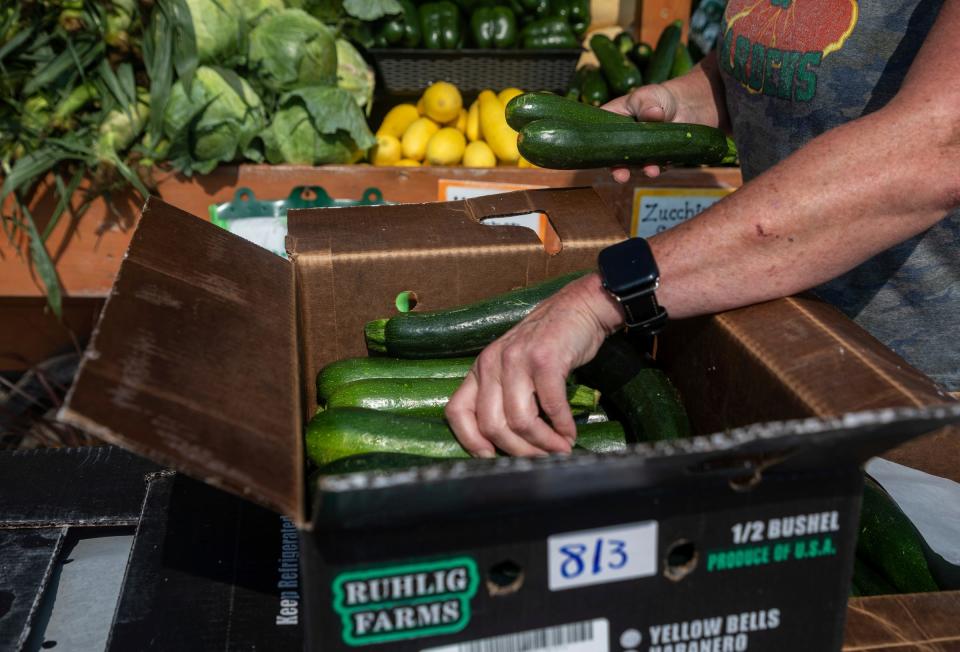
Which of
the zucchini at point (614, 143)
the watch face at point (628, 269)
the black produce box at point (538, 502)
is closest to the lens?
the black produce box at point (538, 502)

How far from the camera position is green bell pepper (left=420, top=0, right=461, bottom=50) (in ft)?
13.2

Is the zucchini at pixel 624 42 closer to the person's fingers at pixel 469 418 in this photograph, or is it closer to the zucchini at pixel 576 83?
the zucchini at pixel 576 83

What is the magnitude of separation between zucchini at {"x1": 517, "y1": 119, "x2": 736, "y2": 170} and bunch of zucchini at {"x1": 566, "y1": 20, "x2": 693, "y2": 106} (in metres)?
1.92

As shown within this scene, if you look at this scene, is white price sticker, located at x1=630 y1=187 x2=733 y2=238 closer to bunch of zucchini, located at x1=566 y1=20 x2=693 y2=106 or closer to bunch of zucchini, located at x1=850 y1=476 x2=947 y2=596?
bunch of zucchini, located at x1=566 y1=20 x2=693 y2=106

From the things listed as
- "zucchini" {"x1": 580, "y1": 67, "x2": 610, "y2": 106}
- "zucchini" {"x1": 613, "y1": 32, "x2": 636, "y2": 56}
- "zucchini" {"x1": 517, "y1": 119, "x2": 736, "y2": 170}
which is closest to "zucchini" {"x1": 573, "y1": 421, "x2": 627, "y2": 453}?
"zucchini" {"x1": 517, "y1": 119, "x2": 736, "y2": 170}

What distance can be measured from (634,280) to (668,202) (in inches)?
83.6

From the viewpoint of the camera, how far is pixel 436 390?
172cm

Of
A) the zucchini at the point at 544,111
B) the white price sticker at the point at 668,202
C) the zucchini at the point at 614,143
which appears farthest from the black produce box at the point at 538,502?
Result: the white price sticker at the point at 668,202

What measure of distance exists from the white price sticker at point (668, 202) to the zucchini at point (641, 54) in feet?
3.83

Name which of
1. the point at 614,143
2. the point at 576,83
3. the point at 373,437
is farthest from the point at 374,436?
the point at 576,83

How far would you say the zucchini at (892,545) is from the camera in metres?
1.44

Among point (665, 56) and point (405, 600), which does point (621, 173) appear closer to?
point (405, 600)

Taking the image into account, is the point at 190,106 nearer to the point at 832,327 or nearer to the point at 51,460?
the point at 51,460

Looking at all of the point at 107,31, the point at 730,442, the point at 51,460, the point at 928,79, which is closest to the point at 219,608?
the point at 51,460
